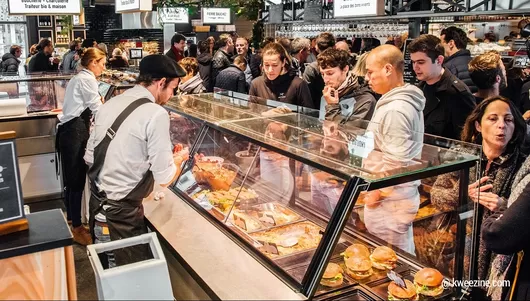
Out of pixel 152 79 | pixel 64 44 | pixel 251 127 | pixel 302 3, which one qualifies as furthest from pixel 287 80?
pixel 64 44

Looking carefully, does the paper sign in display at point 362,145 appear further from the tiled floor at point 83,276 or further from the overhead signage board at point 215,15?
the overhead signage board at point 215,15

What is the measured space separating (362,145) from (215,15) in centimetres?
1075

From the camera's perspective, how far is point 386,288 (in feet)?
7.99

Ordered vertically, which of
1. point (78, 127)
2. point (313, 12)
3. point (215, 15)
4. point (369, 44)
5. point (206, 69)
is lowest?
point (78, 127)

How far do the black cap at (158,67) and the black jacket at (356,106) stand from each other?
4.87 ft

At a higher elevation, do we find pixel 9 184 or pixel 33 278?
pixel 9 184

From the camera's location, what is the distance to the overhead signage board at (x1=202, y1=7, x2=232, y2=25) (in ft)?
41.7

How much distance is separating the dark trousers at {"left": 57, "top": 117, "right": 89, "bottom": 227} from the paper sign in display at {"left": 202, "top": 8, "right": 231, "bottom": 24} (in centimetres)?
821

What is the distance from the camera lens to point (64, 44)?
16.3 meters

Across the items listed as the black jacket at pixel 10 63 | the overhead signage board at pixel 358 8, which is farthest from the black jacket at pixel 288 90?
the black jacket at pixel 10 63

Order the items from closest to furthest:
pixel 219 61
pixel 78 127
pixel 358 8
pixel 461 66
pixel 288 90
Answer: pixel 288 90 < pixel 78 127 < pixel 461 66 < pixel 358 8 < pixel 219 61

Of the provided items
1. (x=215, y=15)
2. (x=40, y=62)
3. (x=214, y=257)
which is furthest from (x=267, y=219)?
(x=215, y=15)

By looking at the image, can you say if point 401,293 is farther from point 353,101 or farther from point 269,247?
point 353,101

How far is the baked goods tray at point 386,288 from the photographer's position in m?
2.38
